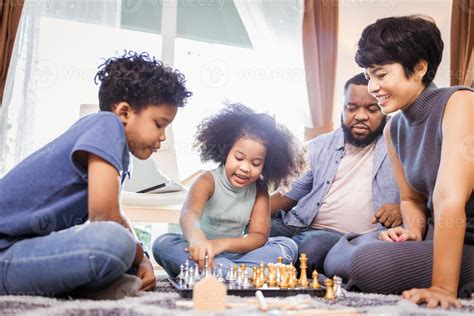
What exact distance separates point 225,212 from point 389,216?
591 millimetres

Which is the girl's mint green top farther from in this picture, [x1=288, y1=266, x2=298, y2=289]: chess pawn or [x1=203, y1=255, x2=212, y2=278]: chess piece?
[x1=288, y1=266, x2=298, y2=289]: chess pawn

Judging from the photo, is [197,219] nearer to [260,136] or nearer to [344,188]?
[260,136]

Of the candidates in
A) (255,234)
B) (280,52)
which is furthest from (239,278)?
(280,52)

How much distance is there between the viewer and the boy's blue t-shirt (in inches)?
50.6

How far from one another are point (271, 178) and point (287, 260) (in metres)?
0.32

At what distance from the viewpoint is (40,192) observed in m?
1.30

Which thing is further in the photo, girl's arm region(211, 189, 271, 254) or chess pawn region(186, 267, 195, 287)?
girl's arm region(211, 189, 271, 254)

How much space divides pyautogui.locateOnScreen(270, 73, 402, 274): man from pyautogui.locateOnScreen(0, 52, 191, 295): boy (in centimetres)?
86

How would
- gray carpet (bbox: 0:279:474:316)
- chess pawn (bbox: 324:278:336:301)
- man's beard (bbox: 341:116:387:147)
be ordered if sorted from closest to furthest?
gray carpet (bbox: 0:279:474:316) < chess pawn (bbox: 324:278:336:301) < man's beard (bbox: 341:116:387:147)

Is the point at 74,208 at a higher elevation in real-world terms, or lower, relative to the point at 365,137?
lower

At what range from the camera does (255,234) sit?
1886mm

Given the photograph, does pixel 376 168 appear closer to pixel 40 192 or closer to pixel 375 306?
pixel 375 306

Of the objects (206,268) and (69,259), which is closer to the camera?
(69,259)

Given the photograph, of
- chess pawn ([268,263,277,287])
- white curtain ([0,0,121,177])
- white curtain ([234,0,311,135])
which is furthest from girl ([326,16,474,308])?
white curtain ([0,0,121,177])
